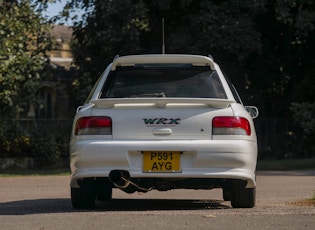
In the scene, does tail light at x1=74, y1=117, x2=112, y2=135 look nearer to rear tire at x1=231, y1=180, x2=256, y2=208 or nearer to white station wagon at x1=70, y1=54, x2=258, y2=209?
white station wagon at x1=70, y1=54, x2=258, y2=209

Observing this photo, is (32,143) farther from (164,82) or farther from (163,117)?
(163,117)

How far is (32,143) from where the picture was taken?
24281mm

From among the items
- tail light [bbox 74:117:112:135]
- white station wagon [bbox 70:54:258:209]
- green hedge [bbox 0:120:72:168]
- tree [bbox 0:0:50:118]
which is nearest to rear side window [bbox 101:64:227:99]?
white station wagon [bbox 70:54:258:209]

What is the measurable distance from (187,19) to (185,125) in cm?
1906

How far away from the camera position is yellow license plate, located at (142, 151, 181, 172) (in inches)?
324

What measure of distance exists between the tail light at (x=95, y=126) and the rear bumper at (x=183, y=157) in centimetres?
13

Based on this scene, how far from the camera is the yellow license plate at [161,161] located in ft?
27.0

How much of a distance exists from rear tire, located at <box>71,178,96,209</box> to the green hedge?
48.7ft

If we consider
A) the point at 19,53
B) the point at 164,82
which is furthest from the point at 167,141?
the point at 19,53

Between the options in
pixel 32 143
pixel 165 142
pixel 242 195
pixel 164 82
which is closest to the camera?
pixel 165 142

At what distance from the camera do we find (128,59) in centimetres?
917

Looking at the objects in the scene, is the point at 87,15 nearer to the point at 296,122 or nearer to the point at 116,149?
the point at 296,122

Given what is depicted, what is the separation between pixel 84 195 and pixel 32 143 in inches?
616

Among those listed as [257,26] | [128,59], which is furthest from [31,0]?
[128,59]
